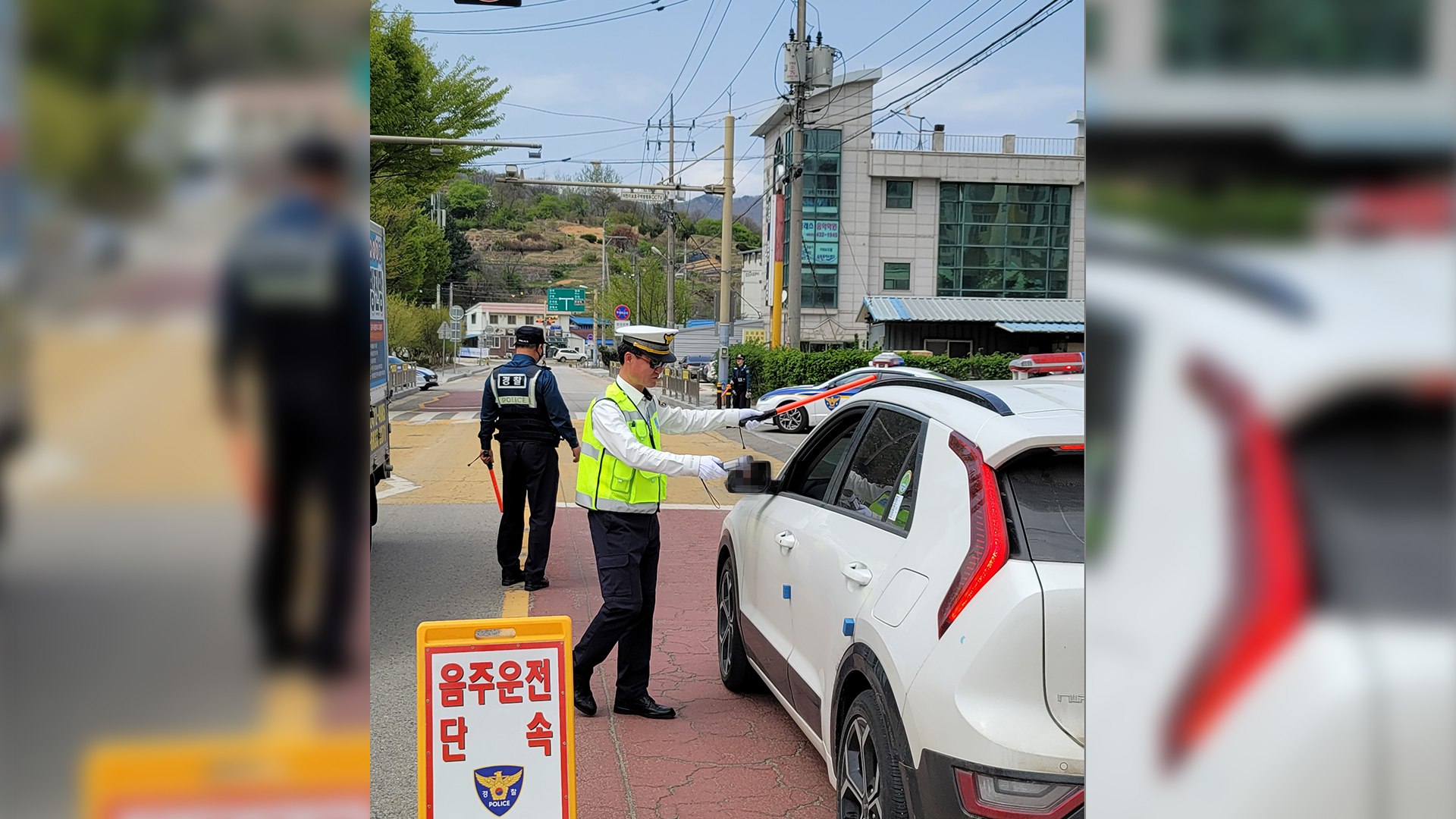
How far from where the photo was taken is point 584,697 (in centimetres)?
561

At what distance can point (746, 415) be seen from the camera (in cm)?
597

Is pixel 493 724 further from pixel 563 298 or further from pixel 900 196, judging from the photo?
pixel 563 298

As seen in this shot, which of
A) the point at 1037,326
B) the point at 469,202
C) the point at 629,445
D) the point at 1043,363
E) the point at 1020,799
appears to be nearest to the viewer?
the point at 1020,799

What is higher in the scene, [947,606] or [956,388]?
[956,388]

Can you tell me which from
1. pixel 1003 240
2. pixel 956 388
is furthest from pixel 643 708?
pixel 1003 240

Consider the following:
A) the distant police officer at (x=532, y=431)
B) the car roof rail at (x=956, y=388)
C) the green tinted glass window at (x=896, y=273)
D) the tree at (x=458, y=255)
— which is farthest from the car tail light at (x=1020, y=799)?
the tree at (x=458, y=255)

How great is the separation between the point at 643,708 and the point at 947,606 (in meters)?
2.92

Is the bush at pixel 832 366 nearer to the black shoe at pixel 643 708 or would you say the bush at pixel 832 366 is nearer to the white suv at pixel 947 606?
the black shoe at pixel 643 708

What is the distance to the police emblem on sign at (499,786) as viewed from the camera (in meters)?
3.59

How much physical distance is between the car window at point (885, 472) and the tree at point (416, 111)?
21055 millimetres
